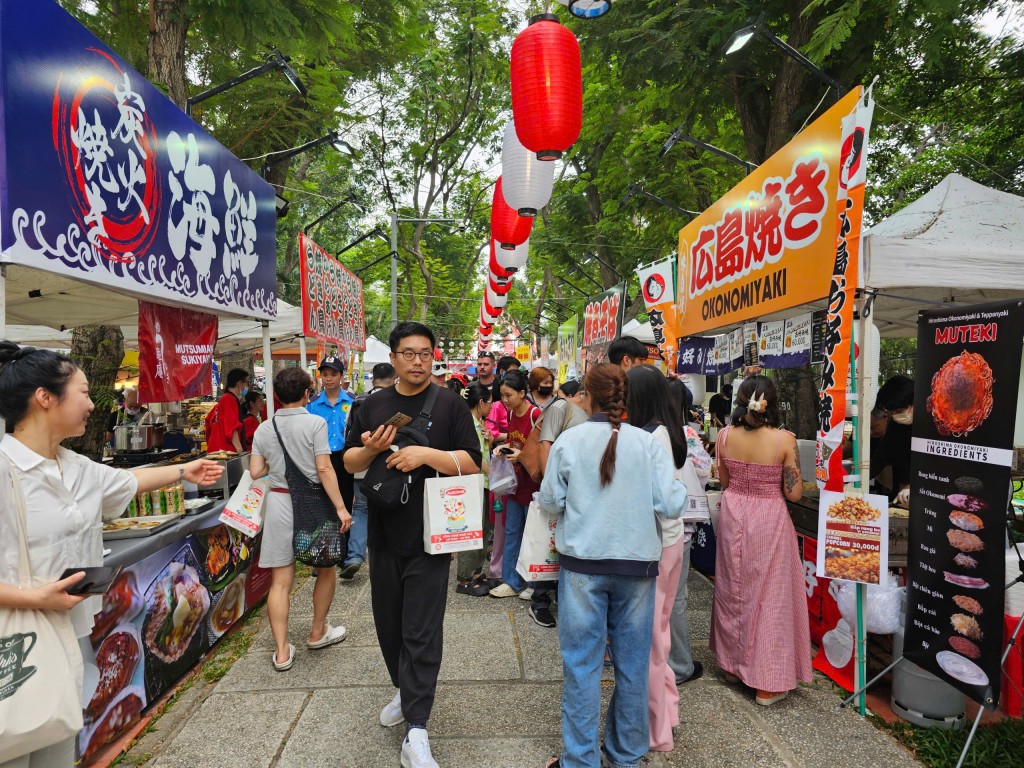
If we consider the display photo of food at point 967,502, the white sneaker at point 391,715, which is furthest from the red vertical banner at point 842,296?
the white sneaker at point 391,715

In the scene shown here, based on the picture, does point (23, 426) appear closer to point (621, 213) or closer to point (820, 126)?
point (820, 126)

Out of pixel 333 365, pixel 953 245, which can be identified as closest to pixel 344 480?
pixel 333 365

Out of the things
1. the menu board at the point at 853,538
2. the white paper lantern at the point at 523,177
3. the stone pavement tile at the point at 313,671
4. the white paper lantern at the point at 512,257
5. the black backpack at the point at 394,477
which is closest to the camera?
the black backpack at the point at 394,477

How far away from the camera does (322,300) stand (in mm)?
8383

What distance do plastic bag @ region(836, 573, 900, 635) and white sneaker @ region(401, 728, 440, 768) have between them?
2.59 metres

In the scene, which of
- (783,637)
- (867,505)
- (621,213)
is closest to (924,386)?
(867,505)

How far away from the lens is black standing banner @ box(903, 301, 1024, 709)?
2.84 metres

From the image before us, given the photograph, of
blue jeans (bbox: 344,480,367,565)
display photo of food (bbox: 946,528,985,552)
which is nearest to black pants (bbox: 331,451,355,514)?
blue jeans (bbox: 344,480,367,565)

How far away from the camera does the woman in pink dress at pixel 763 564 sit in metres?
3.40

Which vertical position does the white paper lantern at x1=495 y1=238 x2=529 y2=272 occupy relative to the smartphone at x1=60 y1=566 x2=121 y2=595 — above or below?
above

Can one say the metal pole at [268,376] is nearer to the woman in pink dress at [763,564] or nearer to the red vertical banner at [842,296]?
the woman in pink dress at [763,564]

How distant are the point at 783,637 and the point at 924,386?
5.45ft

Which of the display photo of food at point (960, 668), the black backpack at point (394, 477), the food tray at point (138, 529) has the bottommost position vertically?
the display photo of food at point (960, 668)

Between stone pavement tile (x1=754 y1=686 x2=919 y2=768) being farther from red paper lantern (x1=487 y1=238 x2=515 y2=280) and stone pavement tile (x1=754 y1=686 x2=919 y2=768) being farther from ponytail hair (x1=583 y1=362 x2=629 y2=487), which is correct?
red paper lantern (x1=487 y1=238 x2=515 y2=280)
